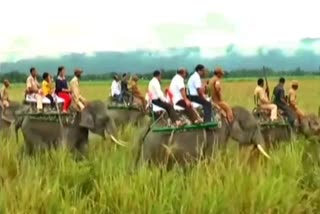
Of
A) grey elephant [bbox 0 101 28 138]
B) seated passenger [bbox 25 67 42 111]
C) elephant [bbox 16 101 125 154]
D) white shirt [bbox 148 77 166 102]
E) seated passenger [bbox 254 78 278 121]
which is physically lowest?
grey elephant [bbox 0 101 28 138]

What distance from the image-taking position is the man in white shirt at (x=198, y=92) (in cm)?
1393

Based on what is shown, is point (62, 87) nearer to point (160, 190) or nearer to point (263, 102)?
point (263, 102)

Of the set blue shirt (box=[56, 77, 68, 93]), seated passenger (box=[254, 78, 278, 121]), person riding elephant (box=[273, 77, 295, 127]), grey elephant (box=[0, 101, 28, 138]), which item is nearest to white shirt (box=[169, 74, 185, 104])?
blue shirt (box=[56, 77, 68, 93])

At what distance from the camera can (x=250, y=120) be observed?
50.0ft

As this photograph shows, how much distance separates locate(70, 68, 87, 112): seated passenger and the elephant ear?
22cm

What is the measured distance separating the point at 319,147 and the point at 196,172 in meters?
3.77

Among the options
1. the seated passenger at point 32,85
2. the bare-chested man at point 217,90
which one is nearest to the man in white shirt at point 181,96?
the bare-chested man at point 217,90

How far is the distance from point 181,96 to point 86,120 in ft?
8.19

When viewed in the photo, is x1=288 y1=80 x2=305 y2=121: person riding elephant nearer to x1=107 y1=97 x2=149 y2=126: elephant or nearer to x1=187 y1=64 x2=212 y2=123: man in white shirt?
x1=107 y1=97 x2=149 y2=126: elephant

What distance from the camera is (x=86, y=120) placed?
51.2ft

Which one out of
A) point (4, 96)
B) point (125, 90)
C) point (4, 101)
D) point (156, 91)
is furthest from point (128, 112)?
point (156, 91)

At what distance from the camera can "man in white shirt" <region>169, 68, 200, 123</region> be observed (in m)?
13.7

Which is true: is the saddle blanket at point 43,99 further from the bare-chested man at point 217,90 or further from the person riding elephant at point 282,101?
the person riding elephant at point 282,101

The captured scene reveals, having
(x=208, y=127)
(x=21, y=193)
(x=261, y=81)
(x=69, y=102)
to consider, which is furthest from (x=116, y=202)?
(x=261, y=81)
